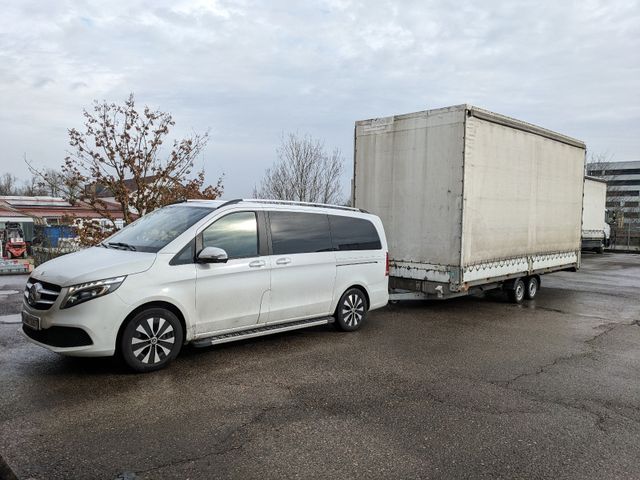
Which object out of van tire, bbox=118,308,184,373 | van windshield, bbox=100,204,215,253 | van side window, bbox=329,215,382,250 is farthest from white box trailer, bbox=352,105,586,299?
van tire, bbox=118,308,184,373

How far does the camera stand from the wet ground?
3600 mm

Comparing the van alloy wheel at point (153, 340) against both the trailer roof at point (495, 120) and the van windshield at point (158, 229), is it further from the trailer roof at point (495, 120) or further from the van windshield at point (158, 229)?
the trailer roof at point (495, 120)

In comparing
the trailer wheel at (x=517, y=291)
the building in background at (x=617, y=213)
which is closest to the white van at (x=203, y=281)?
the trailer wheel at (x=517, y=291)

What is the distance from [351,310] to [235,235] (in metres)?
2.27

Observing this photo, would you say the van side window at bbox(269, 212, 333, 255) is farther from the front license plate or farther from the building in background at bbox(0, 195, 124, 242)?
the building in background at bbox(0, 195, 124, 242)

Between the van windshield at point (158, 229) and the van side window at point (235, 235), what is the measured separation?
0.76 feet

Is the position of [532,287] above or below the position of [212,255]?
below

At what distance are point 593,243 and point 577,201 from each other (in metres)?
17.4

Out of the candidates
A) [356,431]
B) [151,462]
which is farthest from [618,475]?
[151,462]

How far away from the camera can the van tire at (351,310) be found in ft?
24.3

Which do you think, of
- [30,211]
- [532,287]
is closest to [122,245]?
[532,287]

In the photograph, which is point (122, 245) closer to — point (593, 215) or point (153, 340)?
point (153, 340)

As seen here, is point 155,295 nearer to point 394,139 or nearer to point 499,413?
point 499,413

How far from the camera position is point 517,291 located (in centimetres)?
1065
